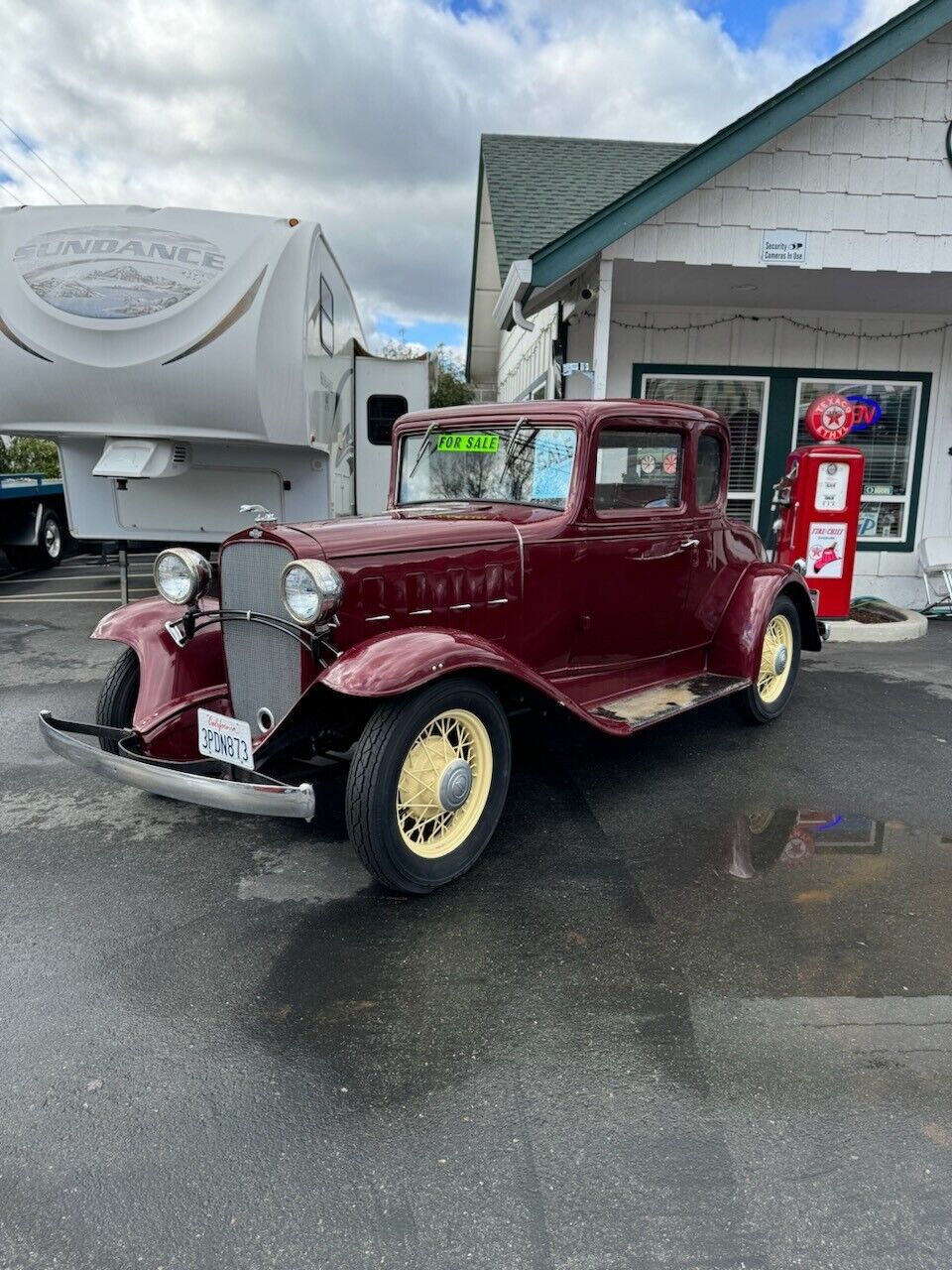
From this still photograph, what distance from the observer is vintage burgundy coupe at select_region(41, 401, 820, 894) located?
3.06 meters

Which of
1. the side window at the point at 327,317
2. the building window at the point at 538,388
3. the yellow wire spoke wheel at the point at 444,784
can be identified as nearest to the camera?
the yellow wire spoke wheel at the point at 444,784

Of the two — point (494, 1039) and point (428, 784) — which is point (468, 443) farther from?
point (494, 1039)

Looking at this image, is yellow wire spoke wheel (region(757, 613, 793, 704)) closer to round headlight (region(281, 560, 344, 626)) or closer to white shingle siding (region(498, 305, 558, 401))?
round headlight (region(281, 560, 344, 626))

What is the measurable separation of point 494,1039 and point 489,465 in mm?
2747

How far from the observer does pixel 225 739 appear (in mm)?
3312

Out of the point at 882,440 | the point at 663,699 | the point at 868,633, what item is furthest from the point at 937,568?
the point at 663,699

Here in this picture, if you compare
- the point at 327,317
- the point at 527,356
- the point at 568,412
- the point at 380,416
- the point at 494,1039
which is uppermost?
the point at 527,356

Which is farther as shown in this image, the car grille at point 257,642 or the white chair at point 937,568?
the white chair at point 937,568

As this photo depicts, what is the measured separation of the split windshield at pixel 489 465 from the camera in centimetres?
409

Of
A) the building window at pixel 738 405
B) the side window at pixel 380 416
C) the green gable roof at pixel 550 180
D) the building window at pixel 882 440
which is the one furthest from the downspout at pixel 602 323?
the building window at pixel 882 440

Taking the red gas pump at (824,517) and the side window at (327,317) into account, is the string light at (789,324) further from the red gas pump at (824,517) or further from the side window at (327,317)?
the side window at (327,317)

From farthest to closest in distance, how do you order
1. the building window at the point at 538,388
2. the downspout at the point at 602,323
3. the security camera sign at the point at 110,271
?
the building window at the point at 538,388 → the downspout at the point at 602,323 → the security camera sign at the point at 110,271

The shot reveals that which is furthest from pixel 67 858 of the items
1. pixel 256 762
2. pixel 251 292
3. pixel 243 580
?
pixel 251 292

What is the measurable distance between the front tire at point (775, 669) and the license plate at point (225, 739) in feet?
10.0
